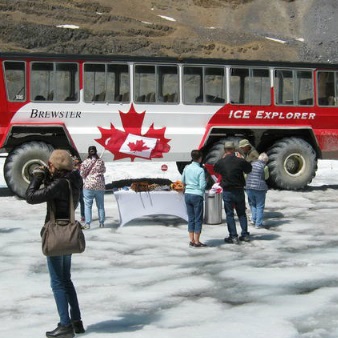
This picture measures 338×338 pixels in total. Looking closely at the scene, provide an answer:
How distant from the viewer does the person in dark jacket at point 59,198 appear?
18.4 feet

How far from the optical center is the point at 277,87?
16.5 meters

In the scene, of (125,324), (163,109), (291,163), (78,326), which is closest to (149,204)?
(163,109)

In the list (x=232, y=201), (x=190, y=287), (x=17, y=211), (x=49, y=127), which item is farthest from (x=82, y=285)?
(x=49, y=127)

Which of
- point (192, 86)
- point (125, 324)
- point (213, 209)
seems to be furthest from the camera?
point (192, 86)

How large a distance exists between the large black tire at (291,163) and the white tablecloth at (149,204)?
4946 mm

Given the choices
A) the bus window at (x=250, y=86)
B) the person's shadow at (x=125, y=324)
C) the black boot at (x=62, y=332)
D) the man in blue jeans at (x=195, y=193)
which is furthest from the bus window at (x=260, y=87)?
the black boot at (x=62, y=332)

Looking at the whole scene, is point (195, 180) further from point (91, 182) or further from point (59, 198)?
point (59, 198)

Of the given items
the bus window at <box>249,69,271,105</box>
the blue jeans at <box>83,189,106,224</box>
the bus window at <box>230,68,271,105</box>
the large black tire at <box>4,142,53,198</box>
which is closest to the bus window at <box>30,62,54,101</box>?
the large black tire at <box>4,142,53,198</box>

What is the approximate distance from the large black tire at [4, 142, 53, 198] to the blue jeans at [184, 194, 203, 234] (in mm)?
5599

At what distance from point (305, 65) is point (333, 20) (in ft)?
274

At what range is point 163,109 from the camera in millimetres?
15453

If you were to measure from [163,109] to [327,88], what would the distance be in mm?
4414

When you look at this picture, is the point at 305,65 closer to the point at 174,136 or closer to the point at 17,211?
the point at 174,136

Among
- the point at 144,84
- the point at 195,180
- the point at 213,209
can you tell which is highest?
the point at 144,84
